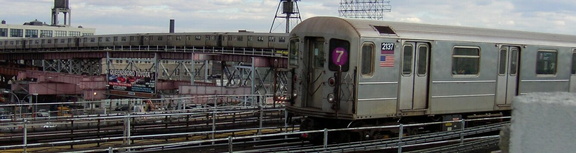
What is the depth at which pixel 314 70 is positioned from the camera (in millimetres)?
12758

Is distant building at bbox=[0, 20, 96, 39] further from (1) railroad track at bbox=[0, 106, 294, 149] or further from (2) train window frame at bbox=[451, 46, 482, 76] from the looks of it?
(2) train window frame at bbox=[451, 46, 482, 76]

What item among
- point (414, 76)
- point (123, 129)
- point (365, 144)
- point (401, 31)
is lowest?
point (123, 129)

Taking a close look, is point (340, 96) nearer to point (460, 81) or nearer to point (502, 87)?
point (460, 81)

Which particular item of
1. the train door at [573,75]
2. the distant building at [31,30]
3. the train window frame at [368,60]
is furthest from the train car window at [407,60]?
the distant building at [31,30]

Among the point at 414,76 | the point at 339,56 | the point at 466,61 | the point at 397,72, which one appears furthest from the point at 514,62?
the point at 339,56

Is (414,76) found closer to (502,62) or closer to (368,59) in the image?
(368,59)

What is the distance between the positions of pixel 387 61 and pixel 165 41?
61.3m

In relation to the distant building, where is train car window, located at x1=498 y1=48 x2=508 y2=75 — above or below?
below

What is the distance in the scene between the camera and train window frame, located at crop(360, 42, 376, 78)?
1186 cm

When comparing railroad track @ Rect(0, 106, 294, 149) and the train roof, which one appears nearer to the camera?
the train roof

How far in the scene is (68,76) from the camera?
4934 cm

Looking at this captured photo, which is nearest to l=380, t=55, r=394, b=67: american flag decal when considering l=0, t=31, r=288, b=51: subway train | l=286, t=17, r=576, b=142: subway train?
l=286, t=17, r=576, b=142: subway train

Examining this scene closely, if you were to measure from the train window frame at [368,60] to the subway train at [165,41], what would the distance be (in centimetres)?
4306

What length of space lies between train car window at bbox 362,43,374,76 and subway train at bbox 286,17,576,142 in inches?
0.8
